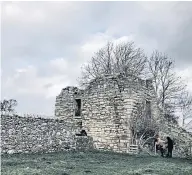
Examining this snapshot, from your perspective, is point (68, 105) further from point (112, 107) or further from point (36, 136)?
point (36, 136)

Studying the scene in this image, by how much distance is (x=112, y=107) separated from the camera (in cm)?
2156

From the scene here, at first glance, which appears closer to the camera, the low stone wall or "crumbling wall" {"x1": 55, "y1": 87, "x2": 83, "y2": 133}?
the low stone wall

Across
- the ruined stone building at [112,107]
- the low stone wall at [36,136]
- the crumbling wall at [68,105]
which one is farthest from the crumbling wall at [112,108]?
the low stone wall at [36,136]

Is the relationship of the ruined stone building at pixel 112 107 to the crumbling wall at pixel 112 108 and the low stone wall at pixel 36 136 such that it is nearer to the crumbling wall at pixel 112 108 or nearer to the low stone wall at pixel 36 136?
the crumbling wall at pixel 112 108

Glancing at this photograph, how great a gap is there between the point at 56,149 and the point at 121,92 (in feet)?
17.8

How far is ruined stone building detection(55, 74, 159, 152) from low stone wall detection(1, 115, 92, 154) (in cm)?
208

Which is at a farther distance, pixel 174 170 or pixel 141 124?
pixel 141 124

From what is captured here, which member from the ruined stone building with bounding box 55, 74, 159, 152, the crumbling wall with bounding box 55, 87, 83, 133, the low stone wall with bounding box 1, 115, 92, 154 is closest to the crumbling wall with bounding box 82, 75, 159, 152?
the ruined stone building with bounding box 55, 74, 159, 152

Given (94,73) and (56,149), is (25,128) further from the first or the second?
(94,73)

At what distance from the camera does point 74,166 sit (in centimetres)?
1225

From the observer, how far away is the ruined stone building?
2117 cm

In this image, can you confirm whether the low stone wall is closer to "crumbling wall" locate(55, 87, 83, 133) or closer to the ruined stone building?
the ruined stone building

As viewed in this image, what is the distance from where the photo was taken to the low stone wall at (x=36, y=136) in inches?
607

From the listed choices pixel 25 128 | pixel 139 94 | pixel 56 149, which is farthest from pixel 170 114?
pixel 25 128
